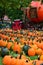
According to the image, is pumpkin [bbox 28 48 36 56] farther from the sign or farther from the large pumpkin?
the sign

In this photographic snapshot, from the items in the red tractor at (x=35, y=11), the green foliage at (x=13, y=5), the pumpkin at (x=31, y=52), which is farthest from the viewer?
the red tractor at (x=35, y=11)

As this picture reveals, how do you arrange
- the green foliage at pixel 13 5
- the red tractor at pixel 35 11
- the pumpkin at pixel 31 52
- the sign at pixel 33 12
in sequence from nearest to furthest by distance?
the pumpkin at pixel 31 52 < the green foliage at pixel 13 5 < the red tractor at pixel 35 11 < the sign at pixel 33 12

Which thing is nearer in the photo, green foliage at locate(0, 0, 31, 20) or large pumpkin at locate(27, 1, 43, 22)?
green foliage at locate(0, 0, 31, 20)

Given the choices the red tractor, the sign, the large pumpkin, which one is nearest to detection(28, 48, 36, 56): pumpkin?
the red tractor

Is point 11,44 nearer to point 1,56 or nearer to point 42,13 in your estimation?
point 1,56

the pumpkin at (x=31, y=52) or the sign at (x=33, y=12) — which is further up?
the pumpkin at (x=31, y=52)

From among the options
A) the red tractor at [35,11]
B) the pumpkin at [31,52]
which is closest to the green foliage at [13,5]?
the red tractor at [35,11]

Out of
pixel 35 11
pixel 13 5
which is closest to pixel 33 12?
pixel 35 11

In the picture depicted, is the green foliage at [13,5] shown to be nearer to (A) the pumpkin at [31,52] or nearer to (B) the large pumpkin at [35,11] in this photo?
(B) the large pumpkin at [35,11]

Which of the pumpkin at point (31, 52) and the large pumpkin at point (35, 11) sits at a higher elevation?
the pumpkin at point (31, 52)

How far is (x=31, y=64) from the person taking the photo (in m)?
6.31

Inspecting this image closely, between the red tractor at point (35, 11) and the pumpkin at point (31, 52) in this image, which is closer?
the pumpkin at point (31, 52)

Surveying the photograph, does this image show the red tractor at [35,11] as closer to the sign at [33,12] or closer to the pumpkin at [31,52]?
the sign at [33,12]

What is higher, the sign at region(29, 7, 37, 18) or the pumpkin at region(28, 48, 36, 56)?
the pumpkin at region(28, 48, 36, 56)
